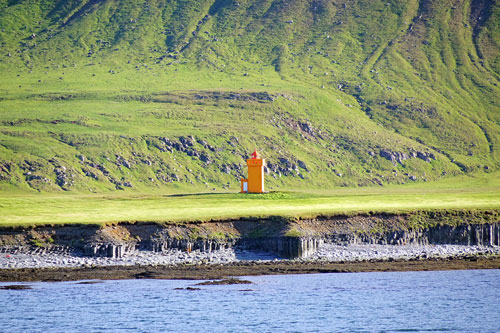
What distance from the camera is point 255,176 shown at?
88062 millimetres

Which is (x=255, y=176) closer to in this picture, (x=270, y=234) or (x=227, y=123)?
(x=270, y=234)

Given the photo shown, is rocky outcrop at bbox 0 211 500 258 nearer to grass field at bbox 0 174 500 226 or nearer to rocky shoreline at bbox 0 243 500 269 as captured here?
rocky shoreline at bbox 0 243 500 269

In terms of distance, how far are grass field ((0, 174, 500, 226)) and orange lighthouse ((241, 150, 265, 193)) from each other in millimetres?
3758

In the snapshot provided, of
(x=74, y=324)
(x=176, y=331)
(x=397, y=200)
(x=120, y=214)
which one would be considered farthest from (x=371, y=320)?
(x=397, y=200)

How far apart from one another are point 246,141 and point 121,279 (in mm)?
92614

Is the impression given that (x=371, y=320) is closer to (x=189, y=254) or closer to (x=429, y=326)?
(x=429, y=326)

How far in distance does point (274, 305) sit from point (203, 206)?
27523 millimetres

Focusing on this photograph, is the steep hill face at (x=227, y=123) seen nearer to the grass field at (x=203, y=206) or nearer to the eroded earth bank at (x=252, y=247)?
the grass field at (x=203, y=206)

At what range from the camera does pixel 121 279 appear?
182 feet

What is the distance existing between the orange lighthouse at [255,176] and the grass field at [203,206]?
376 cm

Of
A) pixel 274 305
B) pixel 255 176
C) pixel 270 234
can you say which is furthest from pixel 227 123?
pixel 274 305

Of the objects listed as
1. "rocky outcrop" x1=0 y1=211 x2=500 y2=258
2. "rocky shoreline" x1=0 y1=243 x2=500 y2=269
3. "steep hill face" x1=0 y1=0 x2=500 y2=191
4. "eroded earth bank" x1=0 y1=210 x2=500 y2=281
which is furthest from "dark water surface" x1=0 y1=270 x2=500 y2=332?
"steep hill face" x1=0 y1=0 x2=500 y2=191

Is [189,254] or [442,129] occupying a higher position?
[442,129]

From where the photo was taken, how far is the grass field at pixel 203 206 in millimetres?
66250
